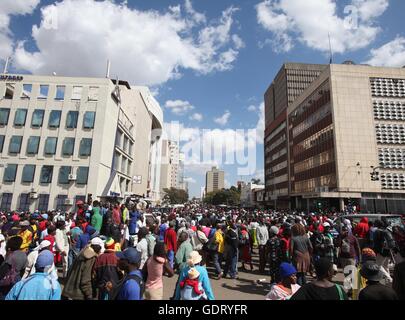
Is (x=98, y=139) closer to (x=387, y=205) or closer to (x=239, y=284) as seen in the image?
(x=239, y=284)

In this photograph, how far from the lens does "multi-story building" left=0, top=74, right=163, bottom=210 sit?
28.5 metres

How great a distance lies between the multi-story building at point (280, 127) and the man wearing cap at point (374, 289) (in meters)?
59.8

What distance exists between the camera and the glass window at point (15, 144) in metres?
29.2

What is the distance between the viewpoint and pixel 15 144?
2933 cm

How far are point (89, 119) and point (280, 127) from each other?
51.7 m

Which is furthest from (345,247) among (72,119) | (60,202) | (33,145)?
(33,145)

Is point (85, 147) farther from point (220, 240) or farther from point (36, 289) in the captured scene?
point (36, 289)

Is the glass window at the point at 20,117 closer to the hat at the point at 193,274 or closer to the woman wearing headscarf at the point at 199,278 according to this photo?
the woman wearing headscarf at the point at 199,278

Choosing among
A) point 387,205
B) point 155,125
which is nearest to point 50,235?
point 387,205

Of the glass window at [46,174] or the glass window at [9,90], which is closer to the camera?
the glass window at [46,174]

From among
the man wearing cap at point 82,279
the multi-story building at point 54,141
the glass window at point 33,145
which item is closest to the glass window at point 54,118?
the multi-story building at point 54,141

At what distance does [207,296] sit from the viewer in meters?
3.85
